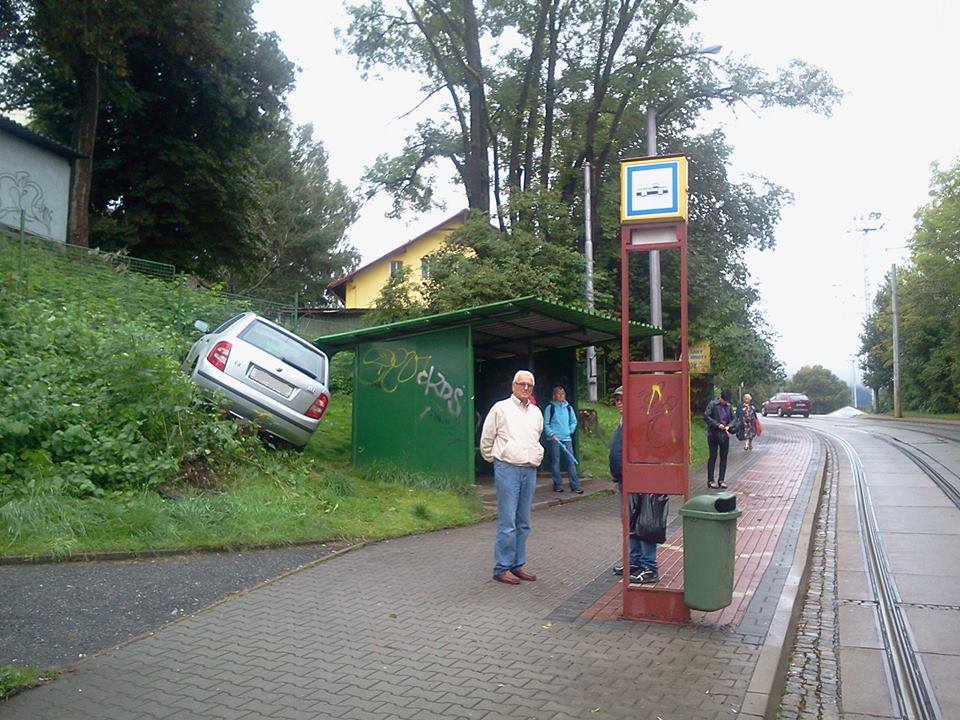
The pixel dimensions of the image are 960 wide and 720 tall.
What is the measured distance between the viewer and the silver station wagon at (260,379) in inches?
416

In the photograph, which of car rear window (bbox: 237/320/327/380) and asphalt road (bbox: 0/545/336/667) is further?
car rear window (bbox: 237/320/327/380)

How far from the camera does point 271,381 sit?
35.5 ft

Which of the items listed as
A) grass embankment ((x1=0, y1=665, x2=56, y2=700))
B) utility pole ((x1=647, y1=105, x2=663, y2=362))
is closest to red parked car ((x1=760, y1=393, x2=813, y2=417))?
utility pole ((x1=647, y1=105, x2=663, y2=362))

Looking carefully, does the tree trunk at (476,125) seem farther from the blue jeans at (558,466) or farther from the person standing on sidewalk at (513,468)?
the person standing on sidewalk at (513,468)

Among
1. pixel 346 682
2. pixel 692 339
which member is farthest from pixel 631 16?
pixel 346 682

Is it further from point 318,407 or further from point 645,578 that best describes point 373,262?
point 645,578

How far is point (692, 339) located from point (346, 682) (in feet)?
75.7

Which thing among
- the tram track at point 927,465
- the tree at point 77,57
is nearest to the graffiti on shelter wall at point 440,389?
the tram track at point 927,465

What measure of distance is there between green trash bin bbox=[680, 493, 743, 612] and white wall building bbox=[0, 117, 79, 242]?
18663 millimetres

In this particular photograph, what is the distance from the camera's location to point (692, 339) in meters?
26.7

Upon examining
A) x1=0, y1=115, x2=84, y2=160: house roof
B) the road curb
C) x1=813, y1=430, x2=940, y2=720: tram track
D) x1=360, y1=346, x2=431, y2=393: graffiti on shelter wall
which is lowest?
x1=813, y1=430, x2=940, y2=720: tram track

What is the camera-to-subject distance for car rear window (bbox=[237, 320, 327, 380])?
11.2 m

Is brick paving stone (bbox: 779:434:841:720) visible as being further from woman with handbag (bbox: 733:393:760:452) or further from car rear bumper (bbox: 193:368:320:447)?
woman with handbag (bbox: 733:393:760:452)

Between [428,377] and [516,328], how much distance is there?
168 centimetres
